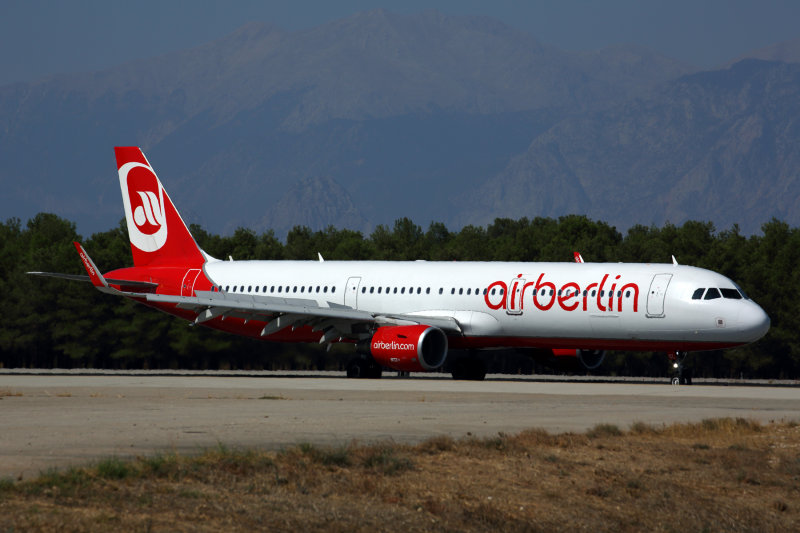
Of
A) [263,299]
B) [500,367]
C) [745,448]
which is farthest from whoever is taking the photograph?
[500,367]

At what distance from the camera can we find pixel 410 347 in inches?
1513

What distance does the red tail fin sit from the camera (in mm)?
47844

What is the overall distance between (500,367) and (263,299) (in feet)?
56.9

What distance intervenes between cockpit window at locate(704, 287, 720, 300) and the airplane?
0.05 metres

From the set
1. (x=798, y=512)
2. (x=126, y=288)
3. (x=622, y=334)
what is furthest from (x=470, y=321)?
(x=798, y=512)

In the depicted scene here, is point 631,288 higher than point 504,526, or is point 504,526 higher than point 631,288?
point 631,288

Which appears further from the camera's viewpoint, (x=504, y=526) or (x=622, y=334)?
(x=622, y=334)

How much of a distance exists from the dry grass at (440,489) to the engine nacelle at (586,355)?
21.7m

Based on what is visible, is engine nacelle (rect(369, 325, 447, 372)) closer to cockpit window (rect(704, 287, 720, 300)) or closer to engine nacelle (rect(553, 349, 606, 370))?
engine nacelle (rect(553, 349, 606, 370))

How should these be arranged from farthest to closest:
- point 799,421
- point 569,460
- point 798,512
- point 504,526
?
point 799,421
point 569,460
point 798,512
point 504,526

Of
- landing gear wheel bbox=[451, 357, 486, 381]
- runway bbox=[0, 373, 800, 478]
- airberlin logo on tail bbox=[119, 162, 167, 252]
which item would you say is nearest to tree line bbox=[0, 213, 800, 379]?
airberlin logo on tail bbox=[119, 162, 167, 252]

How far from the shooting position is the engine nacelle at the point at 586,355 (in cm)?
4134

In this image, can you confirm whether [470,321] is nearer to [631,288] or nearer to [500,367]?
[631,288]

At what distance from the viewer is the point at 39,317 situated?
197ft
